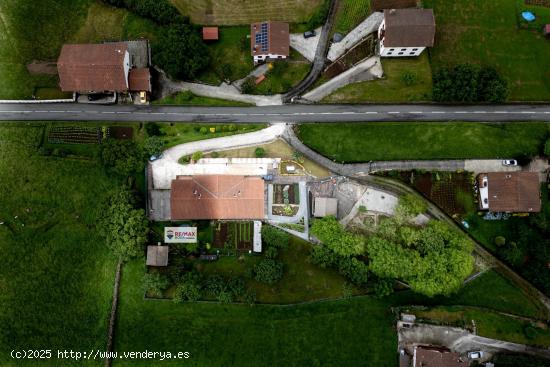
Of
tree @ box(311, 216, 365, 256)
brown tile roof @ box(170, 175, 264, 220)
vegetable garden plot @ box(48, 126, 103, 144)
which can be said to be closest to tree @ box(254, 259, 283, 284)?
brown tile roof @ box(170, 175, 264, 220)

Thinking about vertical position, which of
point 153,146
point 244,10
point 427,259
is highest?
point 244,10

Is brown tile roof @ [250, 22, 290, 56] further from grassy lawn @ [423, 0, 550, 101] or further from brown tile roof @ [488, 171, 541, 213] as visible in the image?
brown tile roof @ [488, 171, 541, 213]

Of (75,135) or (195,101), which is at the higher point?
(195,101)

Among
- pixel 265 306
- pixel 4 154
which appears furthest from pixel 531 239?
pixel 4 154

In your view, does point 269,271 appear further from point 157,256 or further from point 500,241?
point 500,241

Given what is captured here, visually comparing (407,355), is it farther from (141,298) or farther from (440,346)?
(141,298)

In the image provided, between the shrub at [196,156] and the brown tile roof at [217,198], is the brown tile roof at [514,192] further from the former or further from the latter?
the shrub at [196,156]

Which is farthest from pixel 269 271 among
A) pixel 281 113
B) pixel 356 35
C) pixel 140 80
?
pixel 356 35
